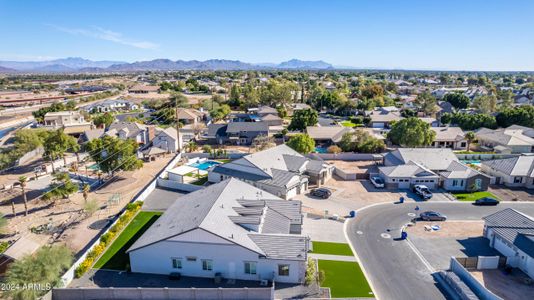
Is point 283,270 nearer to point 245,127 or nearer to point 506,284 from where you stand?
point 506,284

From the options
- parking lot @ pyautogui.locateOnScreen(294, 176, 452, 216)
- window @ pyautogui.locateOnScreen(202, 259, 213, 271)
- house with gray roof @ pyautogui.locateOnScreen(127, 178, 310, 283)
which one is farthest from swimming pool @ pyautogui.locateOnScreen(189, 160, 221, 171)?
window @ pyautogui.locateOnScreen(202, 259, 213, 271)

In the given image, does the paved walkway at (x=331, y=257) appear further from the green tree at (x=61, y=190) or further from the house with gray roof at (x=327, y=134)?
the house with gray roof at (x=327, y=134)

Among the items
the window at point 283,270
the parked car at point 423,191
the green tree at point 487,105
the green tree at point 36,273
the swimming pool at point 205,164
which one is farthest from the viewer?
the green tree at point 487,105

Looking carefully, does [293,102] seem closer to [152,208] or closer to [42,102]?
[152,208]

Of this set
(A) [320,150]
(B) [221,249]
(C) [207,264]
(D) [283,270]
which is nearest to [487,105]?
(A) [320,150]

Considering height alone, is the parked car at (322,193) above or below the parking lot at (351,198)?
above

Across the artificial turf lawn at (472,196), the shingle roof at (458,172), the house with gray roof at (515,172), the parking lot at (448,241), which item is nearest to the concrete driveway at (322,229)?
the parking lot at (448,241)

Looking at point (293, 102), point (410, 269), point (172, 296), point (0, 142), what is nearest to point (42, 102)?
point (0, 142)
